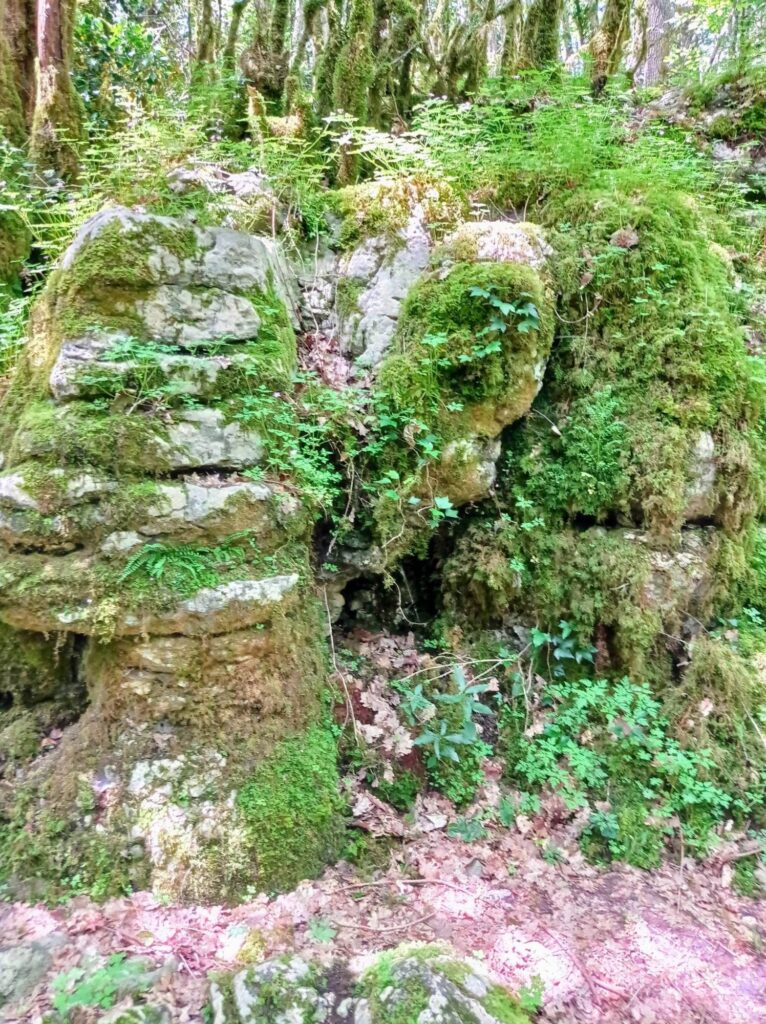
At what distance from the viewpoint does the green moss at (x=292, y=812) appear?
3.00m

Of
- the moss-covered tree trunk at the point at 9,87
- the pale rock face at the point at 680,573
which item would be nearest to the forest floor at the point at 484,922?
the pale rock face at the point at 680,573

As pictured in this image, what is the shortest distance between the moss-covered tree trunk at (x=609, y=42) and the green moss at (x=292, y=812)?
28.2ft

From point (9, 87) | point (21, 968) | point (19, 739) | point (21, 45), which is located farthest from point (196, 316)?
point (21, 45)

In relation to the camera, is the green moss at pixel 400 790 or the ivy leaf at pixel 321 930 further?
the green moss at pixel 400 790

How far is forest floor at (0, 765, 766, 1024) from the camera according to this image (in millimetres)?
2578

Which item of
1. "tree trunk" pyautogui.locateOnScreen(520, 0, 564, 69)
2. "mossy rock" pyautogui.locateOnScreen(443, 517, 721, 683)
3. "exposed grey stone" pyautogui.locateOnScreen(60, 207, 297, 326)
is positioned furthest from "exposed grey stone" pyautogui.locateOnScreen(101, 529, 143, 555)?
"tree trunk" pyautogui.locateOnScreen(520, 0, 564, 69)

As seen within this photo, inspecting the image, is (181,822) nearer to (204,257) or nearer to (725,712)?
(204,257)

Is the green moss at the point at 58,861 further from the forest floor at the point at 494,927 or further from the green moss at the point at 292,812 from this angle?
the green moss at the point at 292,812

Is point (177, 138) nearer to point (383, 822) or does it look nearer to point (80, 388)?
point (80, 388)

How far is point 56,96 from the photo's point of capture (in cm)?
568

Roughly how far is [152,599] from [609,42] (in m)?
8.91

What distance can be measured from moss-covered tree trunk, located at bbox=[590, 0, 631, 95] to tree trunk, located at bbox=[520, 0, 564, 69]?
1.73 feet

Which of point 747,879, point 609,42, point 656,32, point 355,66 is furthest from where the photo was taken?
point 656,32

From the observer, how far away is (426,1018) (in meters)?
2.26
